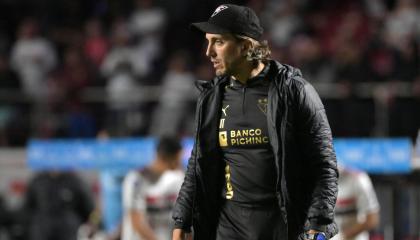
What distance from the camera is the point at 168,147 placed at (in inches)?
340

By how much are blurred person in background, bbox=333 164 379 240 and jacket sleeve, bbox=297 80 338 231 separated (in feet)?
11.4

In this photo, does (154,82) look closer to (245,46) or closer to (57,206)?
(57,206)

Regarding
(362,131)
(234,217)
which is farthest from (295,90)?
(362,131)

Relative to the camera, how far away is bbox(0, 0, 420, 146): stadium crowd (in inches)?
501

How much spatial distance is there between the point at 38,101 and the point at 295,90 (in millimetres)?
10051

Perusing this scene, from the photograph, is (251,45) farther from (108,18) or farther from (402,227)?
(108,18)

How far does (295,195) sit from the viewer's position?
195 inches

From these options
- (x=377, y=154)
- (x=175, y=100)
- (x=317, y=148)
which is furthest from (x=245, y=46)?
(x=175, y=100)

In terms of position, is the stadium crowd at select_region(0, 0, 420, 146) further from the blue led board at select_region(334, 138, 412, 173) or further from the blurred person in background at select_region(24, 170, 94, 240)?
the blurred person in background at select_region(24, 170, 94, 240)

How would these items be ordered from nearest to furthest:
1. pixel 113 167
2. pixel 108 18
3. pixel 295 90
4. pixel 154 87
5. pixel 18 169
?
pixel 295 90
pixel 113 167
pixel 18 169
pixel 154 87
pixel 108 18

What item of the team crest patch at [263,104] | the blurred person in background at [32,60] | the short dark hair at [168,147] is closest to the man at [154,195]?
the short dark hair at [168,147]

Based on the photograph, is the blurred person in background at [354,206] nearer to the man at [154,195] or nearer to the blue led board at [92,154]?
the man at [154,195]

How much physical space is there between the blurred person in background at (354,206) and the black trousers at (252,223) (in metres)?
3.25

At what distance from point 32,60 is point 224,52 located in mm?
10755
